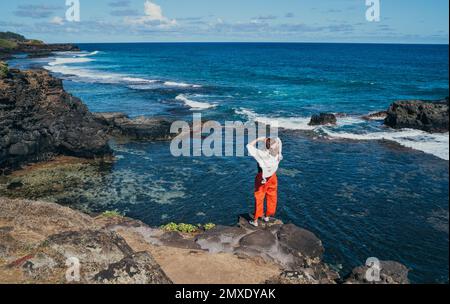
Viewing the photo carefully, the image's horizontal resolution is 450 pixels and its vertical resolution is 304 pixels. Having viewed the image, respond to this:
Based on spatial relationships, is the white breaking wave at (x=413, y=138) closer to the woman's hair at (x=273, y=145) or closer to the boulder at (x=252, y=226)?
the boulder at (x=252, y=226)

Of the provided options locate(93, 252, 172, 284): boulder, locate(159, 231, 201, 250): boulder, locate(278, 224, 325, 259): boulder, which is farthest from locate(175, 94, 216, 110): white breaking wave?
locate(93, 252, 172, 284): boulder

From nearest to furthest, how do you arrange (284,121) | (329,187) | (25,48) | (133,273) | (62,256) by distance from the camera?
(133,273)
(62,256)
(329,187)
(284,121)
(25,48)

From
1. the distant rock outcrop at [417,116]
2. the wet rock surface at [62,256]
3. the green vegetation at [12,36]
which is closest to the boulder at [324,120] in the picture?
the distant rock outcrop at [417,116]

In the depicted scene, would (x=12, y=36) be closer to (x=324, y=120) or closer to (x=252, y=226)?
(x=324, y=120)

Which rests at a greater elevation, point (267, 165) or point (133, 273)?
point (267, 165)

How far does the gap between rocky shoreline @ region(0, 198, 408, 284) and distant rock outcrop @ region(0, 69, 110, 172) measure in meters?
12.2

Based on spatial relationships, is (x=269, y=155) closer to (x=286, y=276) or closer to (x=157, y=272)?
(x=286, y=276)

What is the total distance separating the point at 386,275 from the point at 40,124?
24231 mm

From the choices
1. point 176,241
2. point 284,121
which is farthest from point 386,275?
point 284,121

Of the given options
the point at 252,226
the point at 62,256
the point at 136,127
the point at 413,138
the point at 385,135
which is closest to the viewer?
the point at 62,256

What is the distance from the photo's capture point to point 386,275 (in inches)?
433

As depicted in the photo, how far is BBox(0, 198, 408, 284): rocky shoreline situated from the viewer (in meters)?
9.91

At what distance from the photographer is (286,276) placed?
10812 mm
